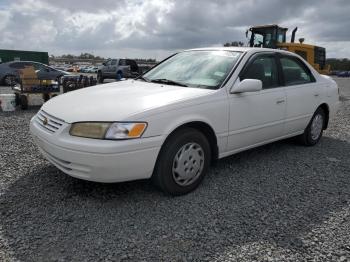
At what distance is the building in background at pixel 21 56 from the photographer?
23.6 metres

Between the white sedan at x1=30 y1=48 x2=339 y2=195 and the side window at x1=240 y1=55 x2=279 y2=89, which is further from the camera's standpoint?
the side window at x1=240 y1=55 x2=279 y2=89

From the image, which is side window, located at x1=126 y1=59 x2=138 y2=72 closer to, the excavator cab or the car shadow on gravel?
the excavator cab

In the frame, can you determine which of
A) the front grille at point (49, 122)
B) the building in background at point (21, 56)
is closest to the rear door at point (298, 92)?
the front grille at point (49, 122)

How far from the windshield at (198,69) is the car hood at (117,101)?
21 centimetres

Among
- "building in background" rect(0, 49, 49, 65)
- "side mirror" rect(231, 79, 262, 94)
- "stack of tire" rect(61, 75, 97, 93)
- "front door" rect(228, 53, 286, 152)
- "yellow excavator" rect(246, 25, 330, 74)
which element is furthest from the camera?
"building in background" rect(0, 49, 49, 65)

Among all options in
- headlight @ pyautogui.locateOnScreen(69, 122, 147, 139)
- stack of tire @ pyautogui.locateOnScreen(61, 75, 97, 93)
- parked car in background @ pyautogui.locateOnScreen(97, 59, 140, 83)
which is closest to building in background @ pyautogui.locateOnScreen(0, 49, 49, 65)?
parked car in background @ pyautogui.locateOnScreen(97, 59, 140, 83)

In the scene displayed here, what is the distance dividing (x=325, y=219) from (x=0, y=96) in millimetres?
8287

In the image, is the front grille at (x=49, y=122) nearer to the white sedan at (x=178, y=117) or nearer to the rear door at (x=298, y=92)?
the white sedan at (x=178, y=117)

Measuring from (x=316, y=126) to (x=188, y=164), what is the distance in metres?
2.98

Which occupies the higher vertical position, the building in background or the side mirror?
the building in background

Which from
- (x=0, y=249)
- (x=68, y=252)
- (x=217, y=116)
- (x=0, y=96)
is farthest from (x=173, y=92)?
(x=0, y=96)

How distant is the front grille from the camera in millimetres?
3091

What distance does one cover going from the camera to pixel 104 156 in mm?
2762

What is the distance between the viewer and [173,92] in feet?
11.3
